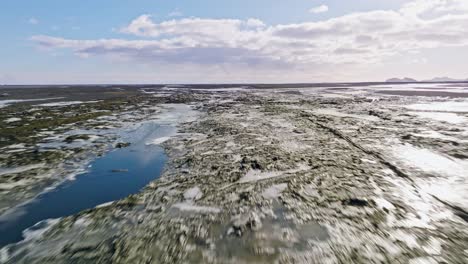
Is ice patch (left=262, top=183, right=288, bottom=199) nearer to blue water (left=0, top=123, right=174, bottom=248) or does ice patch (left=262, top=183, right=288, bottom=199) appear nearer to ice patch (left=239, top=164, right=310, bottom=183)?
ice patch (left=239, top=164, right=310, bottom=183)

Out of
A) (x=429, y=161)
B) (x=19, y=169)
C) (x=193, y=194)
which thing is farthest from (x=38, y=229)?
(x=429, y=161)

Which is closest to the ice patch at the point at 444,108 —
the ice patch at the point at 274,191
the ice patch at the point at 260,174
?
the ice patch at the point at 260,174

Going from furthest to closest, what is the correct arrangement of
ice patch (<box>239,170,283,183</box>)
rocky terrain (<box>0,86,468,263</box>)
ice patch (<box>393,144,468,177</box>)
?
1. ice patch (<box>393,144,468,177</box>)
2. ice patch (<box>239,170,283,183</box>)
3. rocky terrain (<box>0,86,468,263</box>)

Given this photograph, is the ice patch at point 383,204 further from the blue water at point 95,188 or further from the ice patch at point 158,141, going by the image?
the ice patch at point 158,141

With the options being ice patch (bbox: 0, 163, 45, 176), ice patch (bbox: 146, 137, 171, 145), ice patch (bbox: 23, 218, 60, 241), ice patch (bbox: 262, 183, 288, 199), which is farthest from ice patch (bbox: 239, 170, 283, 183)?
ice patch (bbox: 0, 163, 45, 176)

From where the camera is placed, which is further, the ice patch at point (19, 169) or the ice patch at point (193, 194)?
the ice patch at point (19, 169)

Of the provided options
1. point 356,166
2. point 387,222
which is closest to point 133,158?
point 356,166

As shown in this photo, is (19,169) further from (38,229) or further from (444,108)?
(444,108)

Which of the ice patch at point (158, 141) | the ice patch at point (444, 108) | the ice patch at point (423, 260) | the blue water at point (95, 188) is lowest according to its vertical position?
the ice patch at point (444, 108)

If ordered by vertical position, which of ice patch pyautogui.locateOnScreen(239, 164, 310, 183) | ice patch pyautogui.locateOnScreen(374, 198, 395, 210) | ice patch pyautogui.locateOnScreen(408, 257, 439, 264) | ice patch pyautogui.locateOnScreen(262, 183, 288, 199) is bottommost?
ice patch pyautogui.locateOnScreen(239, 164, 310, 183)
